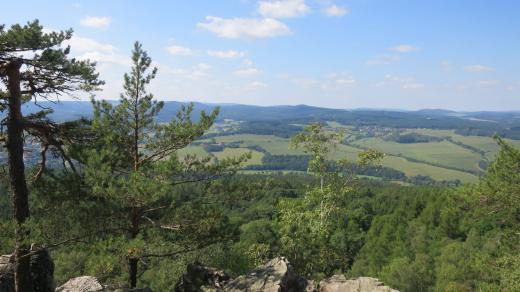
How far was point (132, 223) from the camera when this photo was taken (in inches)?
683

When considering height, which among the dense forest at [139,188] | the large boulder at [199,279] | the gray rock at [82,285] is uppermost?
the dense forest at [139,188]

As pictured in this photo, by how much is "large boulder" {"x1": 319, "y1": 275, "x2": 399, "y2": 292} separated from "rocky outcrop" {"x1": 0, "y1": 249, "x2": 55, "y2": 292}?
1086cm

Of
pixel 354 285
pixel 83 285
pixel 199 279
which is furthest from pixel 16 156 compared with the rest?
pixel 354 285

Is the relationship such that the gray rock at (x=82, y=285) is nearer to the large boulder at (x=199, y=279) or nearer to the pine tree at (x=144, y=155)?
the pine tree at (x=144, y=155)

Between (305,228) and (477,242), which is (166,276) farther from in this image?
(477,242)

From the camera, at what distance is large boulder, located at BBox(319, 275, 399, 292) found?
16.4 meters

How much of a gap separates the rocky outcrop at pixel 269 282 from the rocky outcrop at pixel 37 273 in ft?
16.5

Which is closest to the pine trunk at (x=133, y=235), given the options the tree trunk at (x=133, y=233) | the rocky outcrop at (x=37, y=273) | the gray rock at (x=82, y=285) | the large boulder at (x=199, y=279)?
the tree trunk at (x=133, y=233)

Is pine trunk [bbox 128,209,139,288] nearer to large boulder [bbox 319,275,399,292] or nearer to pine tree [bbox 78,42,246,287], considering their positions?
pine tree [bbox 78,42,246,287]

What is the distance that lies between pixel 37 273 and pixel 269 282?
8.99 meters

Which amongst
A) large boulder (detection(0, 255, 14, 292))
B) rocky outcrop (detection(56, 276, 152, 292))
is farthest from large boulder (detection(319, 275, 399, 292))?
large boulder (detection(0, 255, 14, 292))

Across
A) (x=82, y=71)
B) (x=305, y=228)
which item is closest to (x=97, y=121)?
(x=82, y=71)

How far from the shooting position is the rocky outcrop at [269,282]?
1585 cm

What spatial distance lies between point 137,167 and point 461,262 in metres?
45.8
